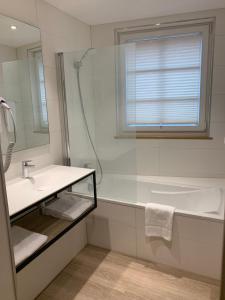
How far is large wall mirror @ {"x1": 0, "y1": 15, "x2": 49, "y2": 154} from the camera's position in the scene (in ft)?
5.55

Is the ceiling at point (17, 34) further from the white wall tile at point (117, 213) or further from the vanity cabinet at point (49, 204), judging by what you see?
the white wall tile at point (117, 213)

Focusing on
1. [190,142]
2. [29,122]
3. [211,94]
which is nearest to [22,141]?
[29,122]

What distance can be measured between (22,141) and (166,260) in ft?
5.17

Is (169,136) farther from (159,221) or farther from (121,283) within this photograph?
(121,283)

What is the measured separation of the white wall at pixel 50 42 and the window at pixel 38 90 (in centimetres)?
6

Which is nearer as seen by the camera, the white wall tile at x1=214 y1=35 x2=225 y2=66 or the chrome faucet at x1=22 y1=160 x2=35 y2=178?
the chrome faucet at x1=22 y1=160 x2=35 y2=178

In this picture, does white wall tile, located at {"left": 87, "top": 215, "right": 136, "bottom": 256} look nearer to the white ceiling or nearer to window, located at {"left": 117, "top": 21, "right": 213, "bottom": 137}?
window, located at {"left": 117, "top": 21, "right": 213, "bottom": 137}

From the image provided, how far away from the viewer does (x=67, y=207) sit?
6.06 feet

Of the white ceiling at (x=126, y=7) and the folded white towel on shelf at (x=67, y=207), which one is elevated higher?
the white ceiling at (x=126, y=7)

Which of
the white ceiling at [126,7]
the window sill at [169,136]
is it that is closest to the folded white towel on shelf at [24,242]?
the window sill at [169,136]

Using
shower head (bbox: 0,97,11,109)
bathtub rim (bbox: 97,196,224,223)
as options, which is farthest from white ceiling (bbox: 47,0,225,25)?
bathtub rim (bbox: 97,196,224,223)

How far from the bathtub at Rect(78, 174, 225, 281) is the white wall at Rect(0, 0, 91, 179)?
66 cm

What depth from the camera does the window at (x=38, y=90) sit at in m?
1.92

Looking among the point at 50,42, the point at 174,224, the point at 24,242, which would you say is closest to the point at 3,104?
the point at 50,42
